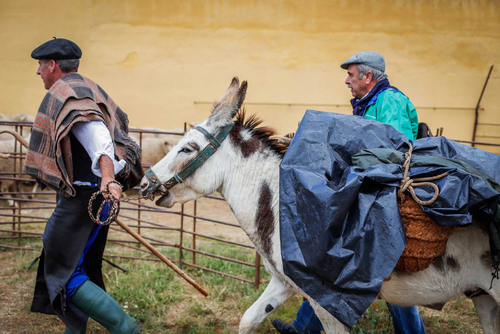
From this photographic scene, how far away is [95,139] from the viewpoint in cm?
274

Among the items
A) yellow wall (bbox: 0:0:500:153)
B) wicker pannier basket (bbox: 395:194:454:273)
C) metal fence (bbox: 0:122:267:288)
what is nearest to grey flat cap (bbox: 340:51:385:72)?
wicker pannier basket (bbox: 395:194:454:273)

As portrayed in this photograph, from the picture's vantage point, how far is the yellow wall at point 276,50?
12305 mm

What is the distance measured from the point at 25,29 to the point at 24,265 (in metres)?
10.1

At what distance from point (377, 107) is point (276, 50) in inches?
388

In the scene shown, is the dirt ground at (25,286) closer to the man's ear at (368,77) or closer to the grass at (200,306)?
the grass at (200,306)

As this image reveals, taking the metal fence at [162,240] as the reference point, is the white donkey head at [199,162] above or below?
above

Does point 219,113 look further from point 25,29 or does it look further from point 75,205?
point 25,29

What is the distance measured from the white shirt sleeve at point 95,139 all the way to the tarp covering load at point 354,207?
1.11 m

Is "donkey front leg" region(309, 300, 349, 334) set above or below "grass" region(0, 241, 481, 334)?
above

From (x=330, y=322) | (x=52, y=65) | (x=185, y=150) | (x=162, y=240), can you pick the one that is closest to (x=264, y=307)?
(x=330, y=322)

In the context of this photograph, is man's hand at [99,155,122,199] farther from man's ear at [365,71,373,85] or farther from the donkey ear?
man's ear at [365,71,373,85]

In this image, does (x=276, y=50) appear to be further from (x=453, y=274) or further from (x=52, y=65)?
(x=453, y=274)

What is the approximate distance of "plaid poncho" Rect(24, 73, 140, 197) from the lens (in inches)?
107

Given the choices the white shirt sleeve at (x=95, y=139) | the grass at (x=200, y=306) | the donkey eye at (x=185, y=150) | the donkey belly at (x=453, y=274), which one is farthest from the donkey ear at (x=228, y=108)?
the grass at (x=200, y=306)
